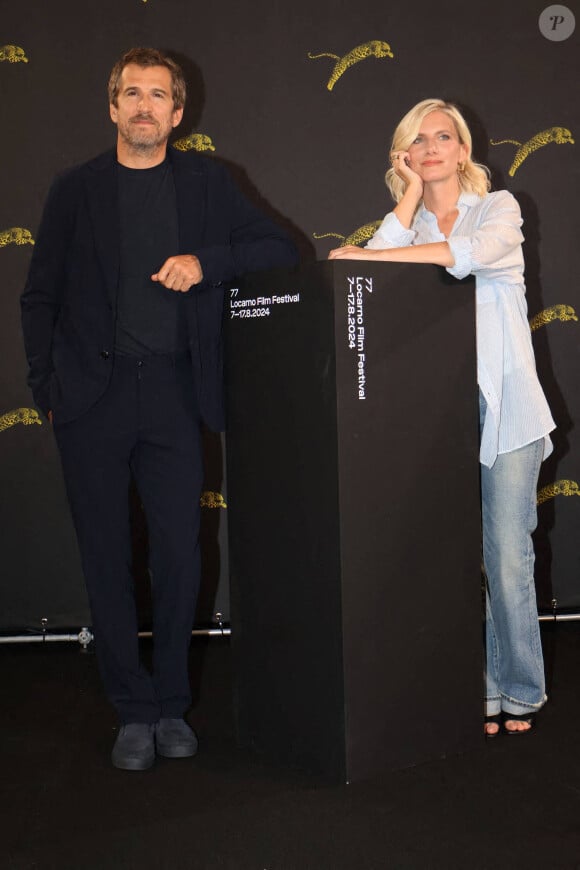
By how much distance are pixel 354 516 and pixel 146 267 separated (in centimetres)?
85

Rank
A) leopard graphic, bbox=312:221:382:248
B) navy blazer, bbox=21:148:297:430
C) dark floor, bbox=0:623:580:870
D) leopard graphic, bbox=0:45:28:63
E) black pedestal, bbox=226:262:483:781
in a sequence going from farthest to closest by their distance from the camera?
leopard graphic, bbox=312:221:382:248, leopard graphic, bbox=0:45:28:63, navy blazer, bbox=21:148:297:430, black pedestal, bbox=226:262:483:781, dark floor, bbox=0:623:580:870

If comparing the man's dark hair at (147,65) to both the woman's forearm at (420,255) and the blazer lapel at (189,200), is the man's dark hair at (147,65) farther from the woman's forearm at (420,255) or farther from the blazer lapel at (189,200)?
the woman's forearm at (420,255)

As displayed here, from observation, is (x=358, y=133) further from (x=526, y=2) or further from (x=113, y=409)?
(x=113, y=409)

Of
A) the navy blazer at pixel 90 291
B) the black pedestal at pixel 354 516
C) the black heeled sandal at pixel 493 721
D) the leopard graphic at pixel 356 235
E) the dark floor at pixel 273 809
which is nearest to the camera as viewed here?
the dark floor at pixel 273 809

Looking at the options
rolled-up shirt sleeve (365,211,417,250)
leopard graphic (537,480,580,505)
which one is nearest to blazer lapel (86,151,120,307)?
rolled-up shirt sleeve (365,211,417,250)

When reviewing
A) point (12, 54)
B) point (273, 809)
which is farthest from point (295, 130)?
point (273, 809)

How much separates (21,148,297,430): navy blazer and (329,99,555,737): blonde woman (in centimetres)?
34

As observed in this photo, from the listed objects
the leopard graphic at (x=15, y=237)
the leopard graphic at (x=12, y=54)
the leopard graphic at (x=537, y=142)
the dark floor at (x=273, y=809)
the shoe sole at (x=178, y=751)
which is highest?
the leopard graphic at (x=12, y=54)

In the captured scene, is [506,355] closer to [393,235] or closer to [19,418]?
[393,235]

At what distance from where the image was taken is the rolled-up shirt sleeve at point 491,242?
2.31m

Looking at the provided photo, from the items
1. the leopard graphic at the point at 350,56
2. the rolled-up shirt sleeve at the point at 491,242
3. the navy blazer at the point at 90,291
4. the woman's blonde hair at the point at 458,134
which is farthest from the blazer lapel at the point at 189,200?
the leopard graphic at the point at 350,56

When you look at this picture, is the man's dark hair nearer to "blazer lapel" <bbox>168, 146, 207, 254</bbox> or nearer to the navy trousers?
"blazer lapel" <bbox>168, 146, 207, 254</bbox>

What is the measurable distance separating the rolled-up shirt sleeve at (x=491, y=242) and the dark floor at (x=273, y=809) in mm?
1199

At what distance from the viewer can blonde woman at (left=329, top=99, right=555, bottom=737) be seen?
8.10 feet
